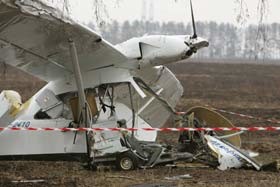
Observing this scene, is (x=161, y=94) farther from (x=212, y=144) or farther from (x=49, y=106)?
(x=49, y=106)

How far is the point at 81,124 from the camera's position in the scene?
9344 millimetres

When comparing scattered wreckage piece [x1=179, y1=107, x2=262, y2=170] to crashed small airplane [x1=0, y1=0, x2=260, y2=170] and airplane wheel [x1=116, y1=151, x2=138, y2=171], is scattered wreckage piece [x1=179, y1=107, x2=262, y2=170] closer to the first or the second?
crashed small airplane [x1=0, y1=0, x2=260, y2=170]

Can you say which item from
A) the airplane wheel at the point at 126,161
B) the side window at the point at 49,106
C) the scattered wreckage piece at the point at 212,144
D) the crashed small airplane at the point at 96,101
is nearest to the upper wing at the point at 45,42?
the crashed small airplane at the point at 96,101

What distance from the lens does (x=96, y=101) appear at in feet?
31.5

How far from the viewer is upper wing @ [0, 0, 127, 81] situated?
23.1 ft

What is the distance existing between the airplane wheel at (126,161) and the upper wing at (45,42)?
1387 mm

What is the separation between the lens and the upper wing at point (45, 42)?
7.05m

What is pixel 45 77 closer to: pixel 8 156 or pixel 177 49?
pixel 8 156

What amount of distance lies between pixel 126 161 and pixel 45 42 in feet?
7.43

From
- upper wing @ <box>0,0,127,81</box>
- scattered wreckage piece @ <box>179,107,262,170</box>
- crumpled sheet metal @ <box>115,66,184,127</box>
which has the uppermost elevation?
upper wing @ <box>0,0,127,81</box>

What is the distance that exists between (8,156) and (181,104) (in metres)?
12.8

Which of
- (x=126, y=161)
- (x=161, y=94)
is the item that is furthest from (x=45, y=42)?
(x=161, y=94)

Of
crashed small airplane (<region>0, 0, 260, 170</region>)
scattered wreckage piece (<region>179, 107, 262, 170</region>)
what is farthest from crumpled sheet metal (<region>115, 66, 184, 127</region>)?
scattered wreckage piece (<region>179, 107, 262, 170</region>)

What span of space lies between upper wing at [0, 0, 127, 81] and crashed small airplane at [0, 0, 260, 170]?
15 millimetres
